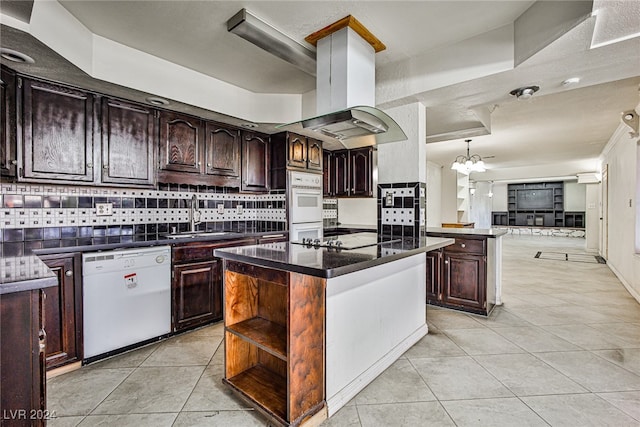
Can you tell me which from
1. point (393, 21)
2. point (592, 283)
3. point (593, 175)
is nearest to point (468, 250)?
point (393, 21)

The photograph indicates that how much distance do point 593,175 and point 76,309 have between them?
444 inches

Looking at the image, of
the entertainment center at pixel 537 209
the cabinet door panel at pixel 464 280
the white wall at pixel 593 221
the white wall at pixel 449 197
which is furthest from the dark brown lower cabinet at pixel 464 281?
the entertainment center at pixel 537 209

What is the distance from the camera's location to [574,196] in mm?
12969

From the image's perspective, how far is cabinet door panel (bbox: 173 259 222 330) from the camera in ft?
8.80

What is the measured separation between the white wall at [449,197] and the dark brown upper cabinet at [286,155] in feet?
17.1

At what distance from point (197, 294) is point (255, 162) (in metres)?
1.75

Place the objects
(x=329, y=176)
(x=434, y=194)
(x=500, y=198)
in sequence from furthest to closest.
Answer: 1. (x=500, y=198)
2. (x=434, y=194)
3. (x=329, y=176)

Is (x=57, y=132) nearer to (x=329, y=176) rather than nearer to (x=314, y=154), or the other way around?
(x=314, y=154)

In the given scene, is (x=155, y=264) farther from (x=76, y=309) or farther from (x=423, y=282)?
(x=423, y=282)

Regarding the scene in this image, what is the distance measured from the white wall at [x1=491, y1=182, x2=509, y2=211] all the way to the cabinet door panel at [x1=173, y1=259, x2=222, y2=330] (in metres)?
14.7

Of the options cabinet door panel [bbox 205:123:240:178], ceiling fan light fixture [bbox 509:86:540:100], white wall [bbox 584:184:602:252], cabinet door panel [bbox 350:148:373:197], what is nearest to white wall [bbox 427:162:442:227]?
cabinet door panel [bbox 350:148:373:197]

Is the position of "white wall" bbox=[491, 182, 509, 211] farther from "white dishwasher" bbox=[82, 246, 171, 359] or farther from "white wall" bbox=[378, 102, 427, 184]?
"white dishwasher" bbox=[82, 246, 171, 359]

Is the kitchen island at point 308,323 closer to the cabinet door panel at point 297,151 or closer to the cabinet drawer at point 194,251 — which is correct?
the cabinet drawer at point 194,251

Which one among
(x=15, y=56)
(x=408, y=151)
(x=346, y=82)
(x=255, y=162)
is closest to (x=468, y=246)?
(x=408, y=151)
